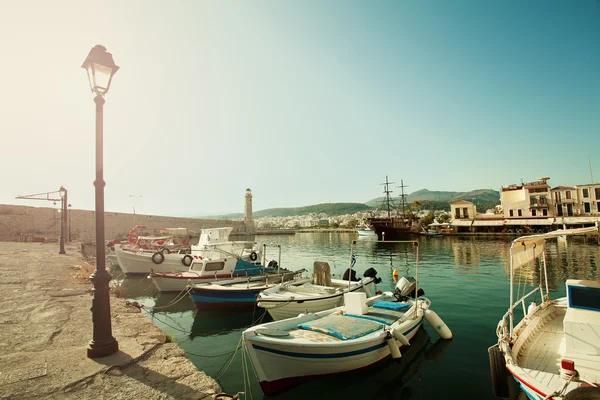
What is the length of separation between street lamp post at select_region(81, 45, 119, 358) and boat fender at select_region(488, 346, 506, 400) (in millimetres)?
7445

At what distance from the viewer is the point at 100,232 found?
593 cm

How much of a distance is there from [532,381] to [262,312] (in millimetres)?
11141

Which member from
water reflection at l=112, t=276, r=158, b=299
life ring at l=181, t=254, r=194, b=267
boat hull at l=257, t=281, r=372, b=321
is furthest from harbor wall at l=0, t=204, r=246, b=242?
boat hull at l=257, t=281, r=372, b=321

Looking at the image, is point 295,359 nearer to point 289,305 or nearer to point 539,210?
point 289,305

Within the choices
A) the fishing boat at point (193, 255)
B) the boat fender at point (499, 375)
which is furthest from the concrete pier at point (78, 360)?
the fishing boat at point (193, 255)

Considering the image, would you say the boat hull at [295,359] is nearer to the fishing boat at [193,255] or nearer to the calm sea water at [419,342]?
the calm sea water at [419,342]

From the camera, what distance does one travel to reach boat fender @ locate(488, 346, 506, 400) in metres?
5.97

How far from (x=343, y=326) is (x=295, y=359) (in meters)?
1.71

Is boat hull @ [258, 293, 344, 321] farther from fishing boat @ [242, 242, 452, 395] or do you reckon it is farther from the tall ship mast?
the tall ship mast

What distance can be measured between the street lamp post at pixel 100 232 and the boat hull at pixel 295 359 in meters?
2.76

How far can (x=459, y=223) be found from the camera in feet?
239

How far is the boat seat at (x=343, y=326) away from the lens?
7.51m

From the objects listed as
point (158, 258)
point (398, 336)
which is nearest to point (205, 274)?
point (158, 258)

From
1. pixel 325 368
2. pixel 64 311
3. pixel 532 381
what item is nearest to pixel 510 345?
pixel 532 381
